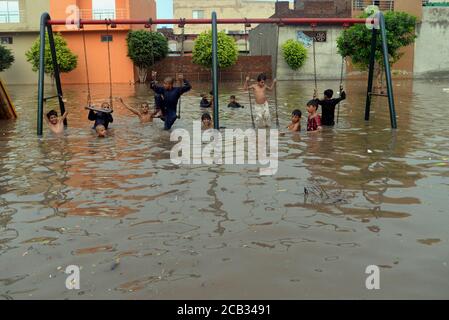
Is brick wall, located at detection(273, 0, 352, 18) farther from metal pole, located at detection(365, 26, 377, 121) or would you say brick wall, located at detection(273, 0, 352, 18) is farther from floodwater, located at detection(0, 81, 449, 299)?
floodwater, located at detection(0, 81, 449, 299)

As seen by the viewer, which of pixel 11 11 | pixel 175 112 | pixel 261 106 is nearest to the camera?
pixel 175 112

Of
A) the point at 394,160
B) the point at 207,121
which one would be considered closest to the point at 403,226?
the point at 394,160

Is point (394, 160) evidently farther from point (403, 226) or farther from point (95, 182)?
point (95, 182)

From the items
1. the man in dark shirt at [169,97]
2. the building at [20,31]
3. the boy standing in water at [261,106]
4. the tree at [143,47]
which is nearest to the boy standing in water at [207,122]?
the man in dark shirt at [169,97]

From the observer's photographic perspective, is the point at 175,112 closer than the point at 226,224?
No

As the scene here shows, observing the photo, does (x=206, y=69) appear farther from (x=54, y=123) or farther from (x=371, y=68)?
(x=54, y=123)

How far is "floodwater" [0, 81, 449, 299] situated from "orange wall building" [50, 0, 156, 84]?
29090 millimetres

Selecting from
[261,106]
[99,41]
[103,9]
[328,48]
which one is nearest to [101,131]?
[261,106]

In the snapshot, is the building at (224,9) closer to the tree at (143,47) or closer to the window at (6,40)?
the tree at (143,47)

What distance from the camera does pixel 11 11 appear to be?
125 feet

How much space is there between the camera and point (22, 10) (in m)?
38.0

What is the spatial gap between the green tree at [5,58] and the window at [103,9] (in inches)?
262

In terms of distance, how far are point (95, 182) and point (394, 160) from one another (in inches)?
191

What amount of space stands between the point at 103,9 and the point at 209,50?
8541 millimetres
